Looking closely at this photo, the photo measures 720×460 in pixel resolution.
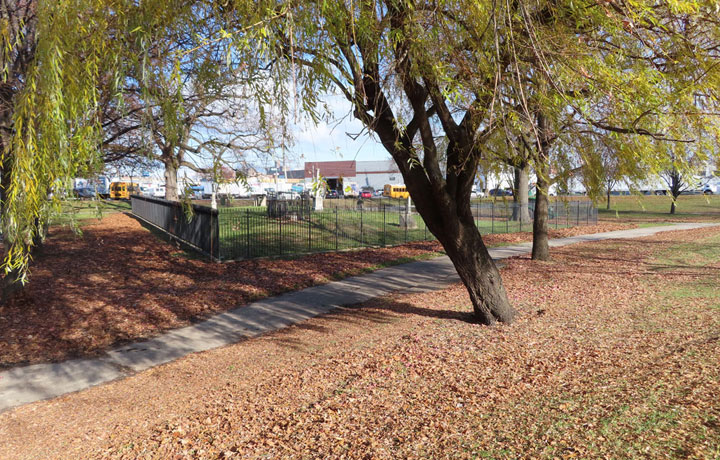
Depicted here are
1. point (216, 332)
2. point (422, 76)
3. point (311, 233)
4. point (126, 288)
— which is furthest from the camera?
point (311, 233)

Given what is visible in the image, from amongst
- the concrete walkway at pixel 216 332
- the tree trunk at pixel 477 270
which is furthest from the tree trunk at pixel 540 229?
the tree trunk at pixel 477 270

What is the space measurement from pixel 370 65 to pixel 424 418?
15.9ft

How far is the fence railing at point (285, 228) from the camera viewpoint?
16500mm

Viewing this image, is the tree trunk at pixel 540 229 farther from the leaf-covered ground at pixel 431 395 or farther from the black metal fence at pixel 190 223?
the black metal fence at pixel 190 223

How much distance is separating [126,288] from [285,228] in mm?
8041

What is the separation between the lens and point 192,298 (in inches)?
454

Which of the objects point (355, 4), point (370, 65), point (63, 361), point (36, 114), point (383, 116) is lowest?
point (63, 361)

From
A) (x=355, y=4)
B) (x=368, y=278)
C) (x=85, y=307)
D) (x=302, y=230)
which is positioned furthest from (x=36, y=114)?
(x=302, y=230)

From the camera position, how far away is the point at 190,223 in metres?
17.8

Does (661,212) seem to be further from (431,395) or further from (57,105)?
(57,105)

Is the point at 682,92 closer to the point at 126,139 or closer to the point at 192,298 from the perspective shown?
the point at 192,298

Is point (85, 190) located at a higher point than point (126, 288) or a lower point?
higher

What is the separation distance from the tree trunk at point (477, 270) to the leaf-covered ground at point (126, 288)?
563cm

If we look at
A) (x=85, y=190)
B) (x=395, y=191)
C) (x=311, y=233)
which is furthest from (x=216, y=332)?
(x=395, y=191)
